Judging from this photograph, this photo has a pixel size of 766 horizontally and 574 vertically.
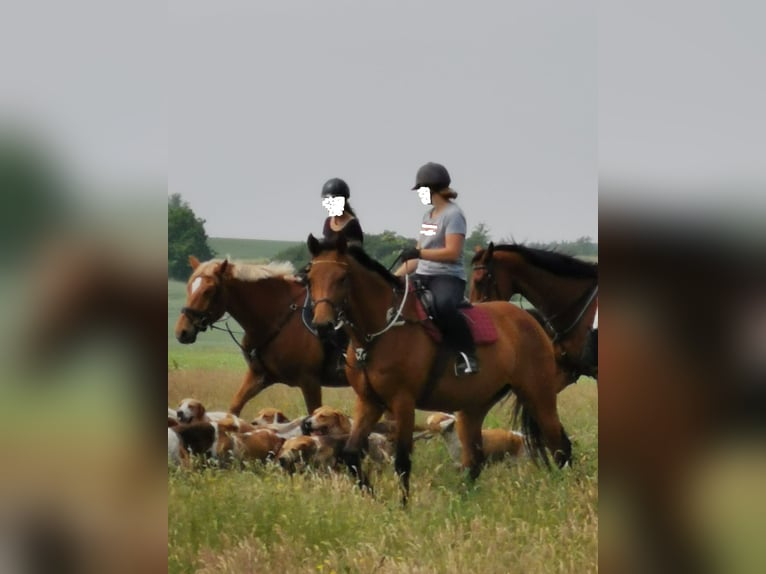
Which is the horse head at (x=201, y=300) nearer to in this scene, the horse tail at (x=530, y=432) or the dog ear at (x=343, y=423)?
the dog ear at (x=343, y=423)

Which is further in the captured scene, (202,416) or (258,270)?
(258,270)

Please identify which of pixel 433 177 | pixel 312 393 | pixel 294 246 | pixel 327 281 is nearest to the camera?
pixel 433 177

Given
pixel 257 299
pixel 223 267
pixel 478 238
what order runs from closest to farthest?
pixel 478 238
pixel 223 267
pixel 257 299

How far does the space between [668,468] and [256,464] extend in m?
3.54

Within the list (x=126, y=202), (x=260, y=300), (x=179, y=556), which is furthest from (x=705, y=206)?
(x=260, y=300)

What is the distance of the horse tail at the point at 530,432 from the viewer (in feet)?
17.7

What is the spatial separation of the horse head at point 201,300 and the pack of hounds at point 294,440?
39 centimetres

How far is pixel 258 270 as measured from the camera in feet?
21.3

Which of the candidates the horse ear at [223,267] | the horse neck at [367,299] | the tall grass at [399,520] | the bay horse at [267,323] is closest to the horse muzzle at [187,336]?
the bay horse at [267,323]

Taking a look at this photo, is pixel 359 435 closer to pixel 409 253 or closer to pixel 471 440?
pixel 471 440

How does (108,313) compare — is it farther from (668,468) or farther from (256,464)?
(256,464)

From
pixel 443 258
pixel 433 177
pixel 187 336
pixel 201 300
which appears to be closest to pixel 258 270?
pixel 201 300

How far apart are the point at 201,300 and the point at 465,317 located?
1.58 metres

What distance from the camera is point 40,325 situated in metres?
2.73
